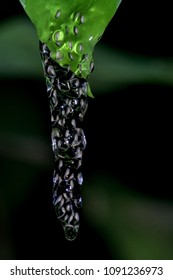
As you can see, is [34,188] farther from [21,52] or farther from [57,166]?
[57,166]

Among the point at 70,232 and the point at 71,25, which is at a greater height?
the point at 71,25

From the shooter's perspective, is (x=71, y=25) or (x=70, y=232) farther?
(x=70, y=232)

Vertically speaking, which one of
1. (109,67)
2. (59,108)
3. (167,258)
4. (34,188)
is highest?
(109,67)

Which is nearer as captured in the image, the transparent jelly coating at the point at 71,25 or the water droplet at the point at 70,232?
the transparent jelly coating at the point at 71,25

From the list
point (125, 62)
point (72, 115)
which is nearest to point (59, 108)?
point (72, 115)

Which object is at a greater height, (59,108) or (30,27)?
(30,27)

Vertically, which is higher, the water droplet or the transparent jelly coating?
the transparent jelly coating

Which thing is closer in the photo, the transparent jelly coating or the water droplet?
the transparent jelly coating

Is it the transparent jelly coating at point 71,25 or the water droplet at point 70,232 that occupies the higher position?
the transparent jelly coating at point 71,25
